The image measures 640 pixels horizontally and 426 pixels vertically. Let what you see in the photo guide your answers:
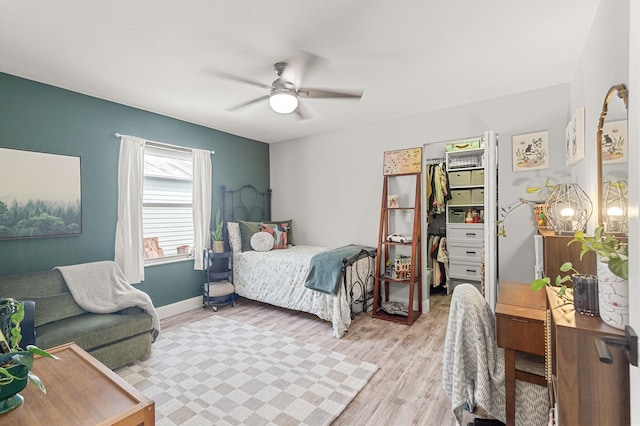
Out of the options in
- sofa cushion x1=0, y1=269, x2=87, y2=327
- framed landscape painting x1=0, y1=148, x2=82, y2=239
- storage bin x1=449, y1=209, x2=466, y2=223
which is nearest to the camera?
sofa cushion x1=0, y1=269, x2=87, y2=327

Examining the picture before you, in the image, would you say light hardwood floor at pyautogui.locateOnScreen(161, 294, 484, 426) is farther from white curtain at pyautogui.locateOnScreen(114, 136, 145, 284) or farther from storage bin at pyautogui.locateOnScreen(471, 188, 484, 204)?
storage bin at pyautogui.locateOnScreen(471, 188, 484, 204)

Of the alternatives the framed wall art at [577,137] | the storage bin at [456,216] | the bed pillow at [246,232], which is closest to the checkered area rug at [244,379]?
the bed pillow at [246,232]

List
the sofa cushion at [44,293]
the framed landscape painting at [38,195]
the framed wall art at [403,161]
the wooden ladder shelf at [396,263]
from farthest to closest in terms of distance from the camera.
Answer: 1. the framed wall art at [403,161]
2. the wooden ladder shelf at [396,263]
3. the framed landscape painting at [38,195]
4. the sofa cushion at [44,293]

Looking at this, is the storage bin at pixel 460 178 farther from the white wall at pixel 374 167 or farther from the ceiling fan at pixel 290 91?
the ceiling fan at pixel 290 91

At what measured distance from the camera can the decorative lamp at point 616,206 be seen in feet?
4.15

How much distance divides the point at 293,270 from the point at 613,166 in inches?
117

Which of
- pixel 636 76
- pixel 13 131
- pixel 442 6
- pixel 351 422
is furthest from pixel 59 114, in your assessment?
pixel 636 76

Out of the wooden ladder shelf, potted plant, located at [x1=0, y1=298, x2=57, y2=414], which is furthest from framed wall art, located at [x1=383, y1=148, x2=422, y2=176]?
potted plant, located at [x1=0, y1=298, x2=57, y2=414]

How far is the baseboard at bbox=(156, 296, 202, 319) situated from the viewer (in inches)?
144

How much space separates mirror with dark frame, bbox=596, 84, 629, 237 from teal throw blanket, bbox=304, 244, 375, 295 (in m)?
2.25

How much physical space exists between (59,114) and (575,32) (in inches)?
171

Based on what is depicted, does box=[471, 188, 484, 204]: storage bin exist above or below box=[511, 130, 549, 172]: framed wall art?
below

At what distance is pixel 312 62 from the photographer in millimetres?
2400

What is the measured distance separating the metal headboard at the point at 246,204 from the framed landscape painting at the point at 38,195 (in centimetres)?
181
